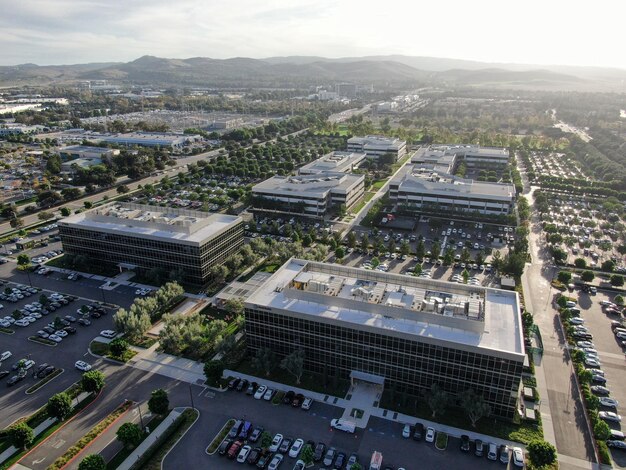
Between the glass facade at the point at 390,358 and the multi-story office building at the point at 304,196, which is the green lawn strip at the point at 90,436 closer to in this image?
the glass facade at the point at 390,358

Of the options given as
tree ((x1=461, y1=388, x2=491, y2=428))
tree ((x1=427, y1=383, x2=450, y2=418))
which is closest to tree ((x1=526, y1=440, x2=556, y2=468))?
tree ((x1=461, y1=388, x2=491, y2=428))

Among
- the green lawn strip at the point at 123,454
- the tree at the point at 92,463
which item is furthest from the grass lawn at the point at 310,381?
the tree at the point at 92,463

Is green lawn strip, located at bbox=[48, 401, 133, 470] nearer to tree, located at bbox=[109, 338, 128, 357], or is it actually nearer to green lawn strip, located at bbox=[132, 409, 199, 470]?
green lawn strip, located at bbox=[132, 409, 199, 470]

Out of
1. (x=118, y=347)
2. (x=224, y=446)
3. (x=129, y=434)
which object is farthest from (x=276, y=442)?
(x=118, y=347)

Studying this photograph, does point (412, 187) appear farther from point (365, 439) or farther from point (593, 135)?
point (593, 135)

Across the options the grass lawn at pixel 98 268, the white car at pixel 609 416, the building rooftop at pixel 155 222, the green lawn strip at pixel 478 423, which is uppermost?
the building rooftop at pixel 155 222
